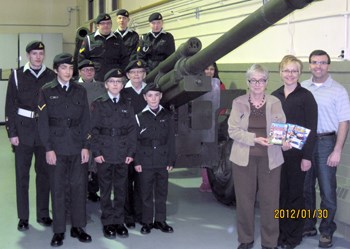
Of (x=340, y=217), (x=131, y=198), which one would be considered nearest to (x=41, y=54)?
(x=131, y=198)

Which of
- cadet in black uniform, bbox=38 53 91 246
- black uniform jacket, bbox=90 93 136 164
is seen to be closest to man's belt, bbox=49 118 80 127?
cadet in black uniform, bbox=38 53 91 246

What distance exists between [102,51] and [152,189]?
6.87 feet

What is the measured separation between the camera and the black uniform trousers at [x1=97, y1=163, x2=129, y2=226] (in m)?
4.20

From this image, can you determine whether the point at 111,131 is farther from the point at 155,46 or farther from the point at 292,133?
the point at 155,46

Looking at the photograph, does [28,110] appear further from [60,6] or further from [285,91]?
[60,6]

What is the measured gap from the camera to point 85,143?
4.07 m

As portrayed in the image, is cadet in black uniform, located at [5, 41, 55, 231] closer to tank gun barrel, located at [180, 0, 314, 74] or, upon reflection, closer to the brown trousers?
tank gun barrel, located at [180, 0, 314, 74]

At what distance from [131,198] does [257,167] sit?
4.26ft

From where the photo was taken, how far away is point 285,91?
3.94 meters

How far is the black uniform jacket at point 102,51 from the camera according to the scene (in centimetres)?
584

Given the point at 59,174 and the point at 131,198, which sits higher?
the point at 59,174

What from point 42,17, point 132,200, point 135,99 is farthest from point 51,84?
point 42,17

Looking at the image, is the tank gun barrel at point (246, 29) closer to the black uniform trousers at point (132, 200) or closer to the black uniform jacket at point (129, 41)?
the black uniform trousers at point (132, 200)

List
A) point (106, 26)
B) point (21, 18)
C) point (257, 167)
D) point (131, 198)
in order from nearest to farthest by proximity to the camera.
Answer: point (257, 167) → point (131, 198) → point (106, 26) → point (21, 18)
